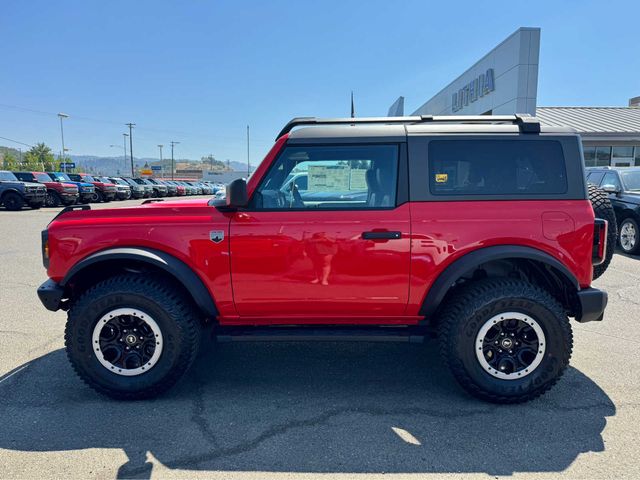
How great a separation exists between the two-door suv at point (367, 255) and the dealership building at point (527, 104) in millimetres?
12613

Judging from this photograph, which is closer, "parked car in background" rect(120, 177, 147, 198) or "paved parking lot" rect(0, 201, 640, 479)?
"paved parking lot" rect(0, 201, 640, 479)

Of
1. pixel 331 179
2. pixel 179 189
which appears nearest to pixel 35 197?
pixel 331 179

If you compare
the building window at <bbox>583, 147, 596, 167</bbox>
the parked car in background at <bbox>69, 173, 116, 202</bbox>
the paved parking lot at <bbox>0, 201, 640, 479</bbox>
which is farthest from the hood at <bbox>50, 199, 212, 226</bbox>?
the parked car in background at <bbox>69, 173, 116, 202</bbox>

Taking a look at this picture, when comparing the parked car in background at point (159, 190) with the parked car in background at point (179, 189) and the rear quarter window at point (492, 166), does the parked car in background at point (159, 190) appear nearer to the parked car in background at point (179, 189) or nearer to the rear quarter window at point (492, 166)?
the parked car in background at point (179, 189)

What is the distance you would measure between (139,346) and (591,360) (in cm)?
385

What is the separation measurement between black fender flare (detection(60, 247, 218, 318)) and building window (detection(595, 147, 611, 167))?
883 inches

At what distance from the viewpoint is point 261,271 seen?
3098mm

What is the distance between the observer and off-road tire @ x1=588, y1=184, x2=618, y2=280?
140 inches

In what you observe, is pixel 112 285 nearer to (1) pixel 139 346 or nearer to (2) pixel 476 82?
(1) pixel 139 346

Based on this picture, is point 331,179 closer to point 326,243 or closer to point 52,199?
point 326,243

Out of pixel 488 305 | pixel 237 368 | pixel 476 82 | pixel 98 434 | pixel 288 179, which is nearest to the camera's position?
pixel 98 434

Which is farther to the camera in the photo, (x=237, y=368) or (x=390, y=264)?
(x=237, y=368)

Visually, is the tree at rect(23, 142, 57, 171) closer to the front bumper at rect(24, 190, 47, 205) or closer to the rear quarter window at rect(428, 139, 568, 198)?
the front bumper at rect(24, 190, 47, 205)

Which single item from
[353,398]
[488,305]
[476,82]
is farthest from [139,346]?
[476,82]
